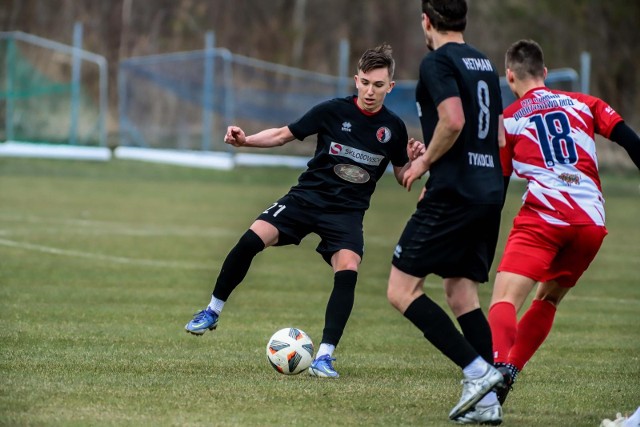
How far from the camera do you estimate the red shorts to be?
578 cm

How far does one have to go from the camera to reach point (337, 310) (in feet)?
22.8

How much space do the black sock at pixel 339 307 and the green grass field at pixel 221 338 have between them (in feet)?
0.91

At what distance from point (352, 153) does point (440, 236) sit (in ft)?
6.44

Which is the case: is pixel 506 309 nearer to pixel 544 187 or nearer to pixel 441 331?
pixel 441 331

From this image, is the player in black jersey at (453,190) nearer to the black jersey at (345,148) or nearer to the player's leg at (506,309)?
the player's leg at (506,309)

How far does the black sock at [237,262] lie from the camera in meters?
7.13

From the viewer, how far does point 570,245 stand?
19.4 ft

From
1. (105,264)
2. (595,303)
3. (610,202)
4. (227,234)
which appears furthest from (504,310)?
(610,202)

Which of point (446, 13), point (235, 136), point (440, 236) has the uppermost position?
point (446, 13)

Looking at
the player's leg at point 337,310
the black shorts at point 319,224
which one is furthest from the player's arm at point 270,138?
the player's leg at point 337,310

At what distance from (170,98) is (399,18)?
15451 mm

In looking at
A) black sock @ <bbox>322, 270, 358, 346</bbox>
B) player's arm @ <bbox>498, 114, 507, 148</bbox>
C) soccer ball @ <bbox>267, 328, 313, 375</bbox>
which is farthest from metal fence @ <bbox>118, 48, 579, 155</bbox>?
player's arm @ <bbox>498, 114, 507, 148</bbox>

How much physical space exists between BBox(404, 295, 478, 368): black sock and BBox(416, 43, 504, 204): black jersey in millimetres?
535

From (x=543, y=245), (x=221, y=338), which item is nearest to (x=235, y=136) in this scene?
(x=221, y=338)
